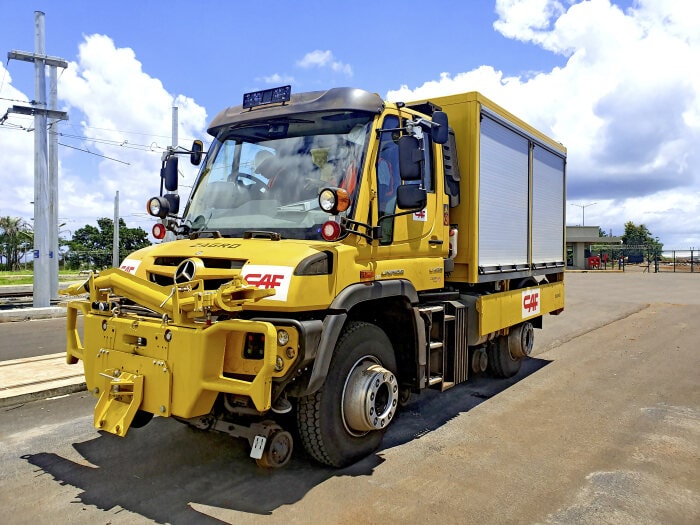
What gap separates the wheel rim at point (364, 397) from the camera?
427 centimetres

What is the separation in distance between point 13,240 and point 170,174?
52195 mm

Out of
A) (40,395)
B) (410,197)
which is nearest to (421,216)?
(410,197)

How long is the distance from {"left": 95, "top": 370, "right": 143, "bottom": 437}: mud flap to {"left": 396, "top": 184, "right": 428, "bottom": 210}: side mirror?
2.40m

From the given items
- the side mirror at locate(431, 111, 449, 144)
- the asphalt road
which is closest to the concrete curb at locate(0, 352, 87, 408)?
the asphalt road

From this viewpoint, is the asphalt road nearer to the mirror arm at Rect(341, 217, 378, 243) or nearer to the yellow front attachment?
the yellow front attachment

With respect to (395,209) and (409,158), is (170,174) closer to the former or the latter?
(395,209)

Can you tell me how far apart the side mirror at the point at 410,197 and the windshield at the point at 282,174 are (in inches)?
15.2

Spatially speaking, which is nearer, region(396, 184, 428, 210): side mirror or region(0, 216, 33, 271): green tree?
region(396, 184, 428, 210): side mirror

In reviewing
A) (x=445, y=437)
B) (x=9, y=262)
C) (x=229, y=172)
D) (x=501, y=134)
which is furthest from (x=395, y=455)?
(x=9, y=262)

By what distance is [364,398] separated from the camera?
4270 mm

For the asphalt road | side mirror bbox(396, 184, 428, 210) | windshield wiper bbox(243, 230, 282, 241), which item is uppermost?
side mirror bbox(396, 184, 428, 210)

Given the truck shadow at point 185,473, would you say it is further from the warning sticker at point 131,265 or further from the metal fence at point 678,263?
the metal fence at point 678,263

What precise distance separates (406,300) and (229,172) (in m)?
2.01

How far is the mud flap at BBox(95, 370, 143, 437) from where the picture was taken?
3.81 meters
